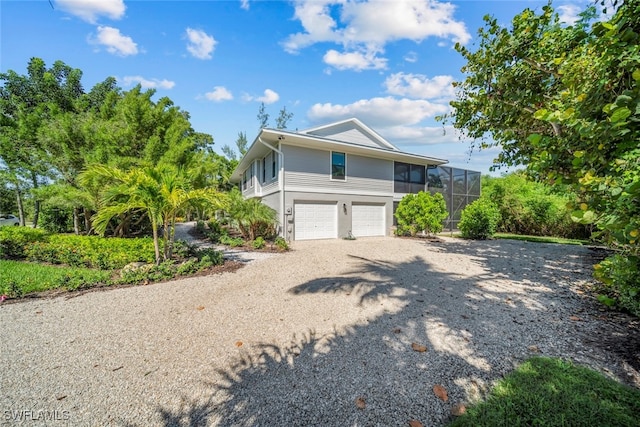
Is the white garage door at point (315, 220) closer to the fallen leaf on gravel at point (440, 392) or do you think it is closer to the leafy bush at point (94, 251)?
the leafy bush at point (94, 251)

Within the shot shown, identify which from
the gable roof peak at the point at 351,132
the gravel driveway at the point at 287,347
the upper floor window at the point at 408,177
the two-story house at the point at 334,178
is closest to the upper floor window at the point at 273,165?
the two-story house at the point at 334,178

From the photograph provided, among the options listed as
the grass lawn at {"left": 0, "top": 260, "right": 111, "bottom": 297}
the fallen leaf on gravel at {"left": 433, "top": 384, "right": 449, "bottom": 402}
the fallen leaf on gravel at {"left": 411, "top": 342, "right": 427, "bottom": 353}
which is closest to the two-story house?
the grass lawn at {"left": 0, "top": 260, "right": 111, "bottom": 297}

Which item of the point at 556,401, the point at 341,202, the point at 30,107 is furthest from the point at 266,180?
the point at 556,401

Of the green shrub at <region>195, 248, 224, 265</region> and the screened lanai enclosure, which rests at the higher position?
the screened lanai enclosure

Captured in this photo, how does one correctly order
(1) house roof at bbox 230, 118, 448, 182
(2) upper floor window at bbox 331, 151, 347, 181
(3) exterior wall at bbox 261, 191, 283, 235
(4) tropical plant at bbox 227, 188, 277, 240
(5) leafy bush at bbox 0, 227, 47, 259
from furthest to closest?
(2) upper floor window at bbox 331, 151, 347, 181 < (3) exterior wall at bbox 261, 191, 283, 235 < (1) house roof at bbox 230, 118, 448, 182 < (4) tropical plant at bbox 227, 188, 277, 240 < (5) leafy bush at bbox 0, 227, 47, 259

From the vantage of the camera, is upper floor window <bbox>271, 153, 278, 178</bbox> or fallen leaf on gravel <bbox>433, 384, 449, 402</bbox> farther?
upper floor window <bbox>271, 153, 278, 178</bbox>

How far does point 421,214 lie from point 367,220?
115 inches

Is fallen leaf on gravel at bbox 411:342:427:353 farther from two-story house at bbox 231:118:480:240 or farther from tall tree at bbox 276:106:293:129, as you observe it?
tall tree at bbox 276:106:293:129

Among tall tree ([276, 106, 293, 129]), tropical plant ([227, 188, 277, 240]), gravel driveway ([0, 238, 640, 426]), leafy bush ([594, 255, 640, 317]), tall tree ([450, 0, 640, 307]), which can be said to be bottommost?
gravel driveway ([0, 238, 640, 426])

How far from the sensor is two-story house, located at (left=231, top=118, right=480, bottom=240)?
39.0 feet

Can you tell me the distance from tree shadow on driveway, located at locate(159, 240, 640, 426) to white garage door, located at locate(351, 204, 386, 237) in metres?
8.53

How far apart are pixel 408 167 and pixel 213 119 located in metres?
12.0

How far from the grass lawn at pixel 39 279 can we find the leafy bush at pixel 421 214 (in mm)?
12462

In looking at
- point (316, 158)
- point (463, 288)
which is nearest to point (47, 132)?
point (316, 158)
